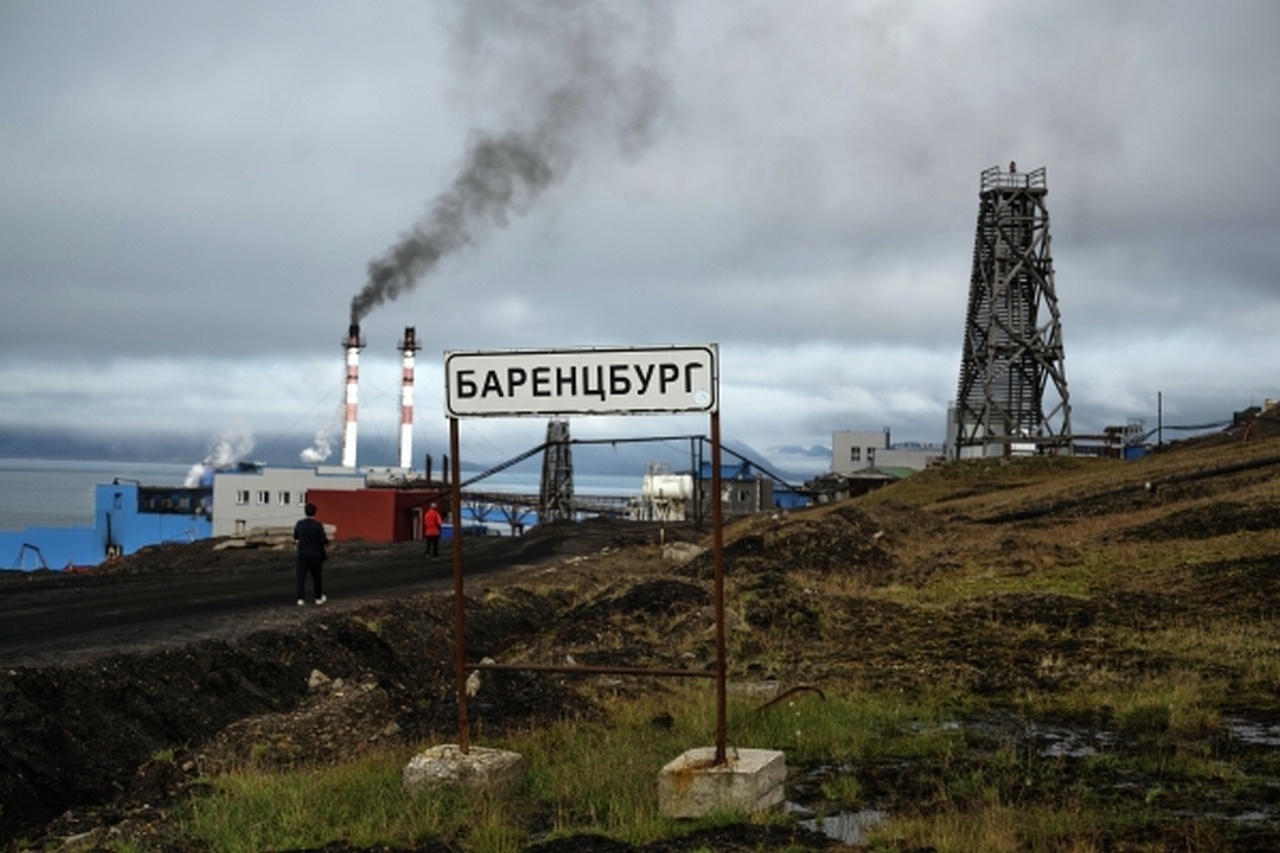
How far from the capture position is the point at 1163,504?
35.1 metres

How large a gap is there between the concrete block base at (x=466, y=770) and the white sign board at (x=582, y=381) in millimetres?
2424

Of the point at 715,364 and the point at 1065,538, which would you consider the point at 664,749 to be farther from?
the point at 1065,538

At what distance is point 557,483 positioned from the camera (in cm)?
9138

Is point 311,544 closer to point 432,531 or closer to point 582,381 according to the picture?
point 582,381

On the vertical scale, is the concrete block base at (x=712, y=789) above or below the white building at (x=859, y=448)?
below

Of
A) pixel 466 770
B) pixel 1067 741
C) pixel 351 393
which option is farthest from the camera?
pixel 351 393

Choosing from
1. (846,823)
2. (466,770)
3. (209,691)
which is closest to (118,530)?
(209,691)

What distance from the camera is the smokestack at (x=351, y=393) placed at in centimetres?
9881

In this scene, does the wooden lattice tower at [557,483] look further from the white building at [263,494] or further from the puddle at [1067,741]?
the puddle at [1067,741]

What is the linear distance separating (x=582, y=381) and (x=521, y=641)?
12416 millimetres

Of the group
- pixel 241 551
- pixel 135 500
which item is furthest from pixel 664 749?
pixel 135 500

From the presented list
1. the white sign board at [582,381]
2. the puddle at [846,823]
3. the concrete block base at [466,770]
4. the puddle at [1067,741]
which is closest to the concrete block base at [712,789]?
the puddle at [846,823]

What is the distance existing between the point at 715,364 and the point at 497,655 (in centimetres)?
1049

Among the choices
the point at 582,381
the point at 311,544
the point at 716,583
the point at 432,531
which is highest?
the point at 582,381
